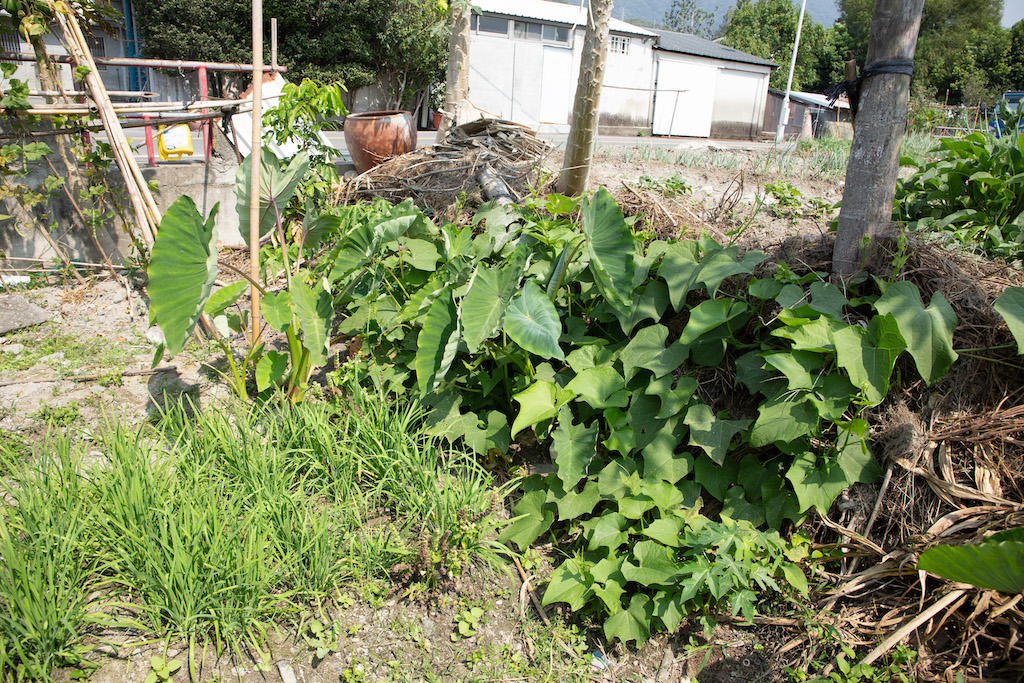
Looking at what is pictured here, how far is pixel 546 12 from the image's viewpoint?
17.5 meters

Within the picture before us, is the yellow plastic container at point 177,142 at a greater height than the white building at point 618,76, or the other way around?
the white building at point 618,76

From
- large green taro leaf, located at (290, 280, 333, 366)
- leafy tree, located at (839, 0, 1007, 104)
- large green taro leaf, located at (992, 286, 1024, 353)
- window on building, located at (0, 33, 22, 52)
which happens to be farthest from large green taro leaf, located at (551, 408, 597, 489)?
leafy tree, located at (839, 0, 1007, 104)

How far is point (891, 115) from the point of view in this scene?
2213 millimetres

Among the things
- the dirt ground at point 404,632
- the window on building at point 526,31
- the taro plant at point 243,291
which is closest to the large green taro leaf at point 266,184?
the taro plant at point 243,291

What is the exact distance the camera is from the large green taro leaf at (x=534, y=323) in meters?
2.09

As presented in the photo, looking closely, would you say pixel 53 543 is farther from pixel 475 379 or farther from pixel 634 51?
pixel 634 51

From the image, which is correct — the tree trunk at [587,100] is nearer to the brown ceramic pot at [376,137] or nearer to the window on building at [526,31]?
the brown ceramic pot at [376,137]

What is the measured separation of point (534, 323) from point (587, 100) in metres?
1.80

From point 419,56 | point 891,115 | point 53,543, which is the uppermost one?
point 419,56

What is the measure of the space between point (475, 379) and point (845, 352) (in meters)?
1.39

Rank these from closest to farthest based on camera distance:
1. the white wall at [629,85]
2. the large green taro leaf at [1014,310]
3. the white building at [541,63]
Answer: the large green taro leaf at [1014,310]
the white building at [541,63]
the white wall at [629,85]

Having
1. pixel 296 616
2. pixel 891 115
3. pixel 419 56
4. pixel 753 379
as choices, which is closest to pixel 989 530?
pixel 753 379

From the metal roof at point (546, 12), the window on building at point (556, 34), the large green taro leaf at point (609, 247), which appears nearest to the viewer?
the large green taro leaf at point (609, 247)

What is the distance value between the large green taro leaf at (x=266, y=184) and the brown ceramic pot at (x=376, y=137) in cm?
268
